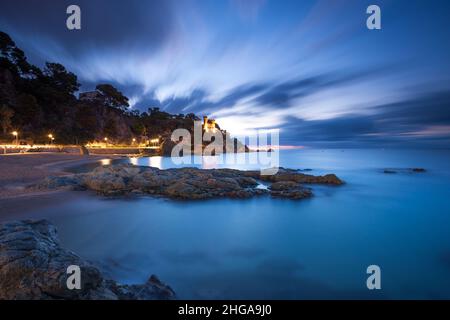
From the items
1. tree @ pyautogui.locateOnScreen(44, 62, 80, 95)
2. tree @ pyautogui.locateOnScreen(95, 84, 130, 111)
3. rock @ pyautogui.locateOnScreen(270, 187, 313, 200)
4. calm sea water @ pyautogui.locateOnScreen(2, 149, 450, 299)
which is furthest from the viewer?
tree @ pyautogui.locateOnScreen(95, 84, 130, 111)

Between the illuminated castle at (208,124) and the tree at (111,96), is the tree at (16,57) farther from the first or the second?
the illuminated castle at (208,124)

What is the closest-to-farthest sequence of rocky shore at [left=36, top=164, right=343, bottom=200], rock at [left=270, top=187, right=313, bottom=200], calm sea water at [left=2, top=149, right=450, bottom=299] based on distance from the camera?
1. calm sea water at [left=2, top=149, right=450, bottom=299]
2. rocky shore at [left=36, top=164, right=343, bottom=200]
3. rock at [left=270, top=187, right=313, bottom=200]

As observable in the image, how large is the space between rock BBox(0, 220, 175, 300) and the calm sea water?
1.01 meters

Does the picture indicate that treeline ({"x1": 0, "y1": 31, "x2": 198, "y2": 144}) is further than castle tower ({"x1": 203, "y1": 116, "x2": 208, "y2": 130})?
No

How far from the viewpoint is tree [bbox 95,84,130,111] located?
71.0 meters

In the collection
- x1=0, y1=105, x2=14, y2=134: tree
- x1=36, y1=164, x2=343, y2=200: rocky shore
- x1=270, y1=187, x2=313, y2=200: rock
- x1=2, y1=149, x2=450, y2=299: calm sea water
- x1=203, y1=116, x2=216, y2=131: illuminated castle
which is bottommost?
x1=2, y1=149, x2=450, y2=299: calm sea water

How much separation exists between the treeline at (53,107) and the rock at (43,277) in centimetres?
4706

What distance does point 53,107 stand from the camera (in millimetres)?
52812

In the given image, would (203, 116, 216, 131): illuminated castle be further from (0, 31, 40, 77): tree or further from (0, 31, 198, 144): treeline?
(0, 31, 40, 77): tree

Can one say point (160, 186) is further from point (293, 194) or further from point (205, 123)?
point (205, 123)

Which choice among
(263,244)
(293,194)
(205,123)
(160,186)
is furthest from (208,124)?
(263,244)

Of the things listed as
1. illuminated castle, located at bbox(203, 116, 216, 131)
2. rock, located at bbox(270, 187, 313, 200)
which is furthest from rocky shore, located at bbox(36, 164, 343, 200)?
illuminated castle, located at bbox(203, 116, 216, 131)

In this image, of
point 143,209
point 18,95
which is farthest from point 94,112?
point 143,209

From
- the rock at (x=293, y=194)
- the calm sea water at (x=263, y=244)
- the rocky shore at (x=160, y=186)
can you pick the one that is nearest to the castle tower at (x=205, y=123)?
the rocky shore at (x=160, y=186)
